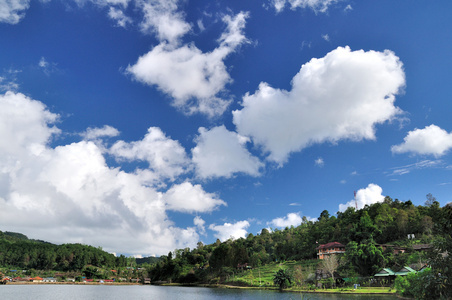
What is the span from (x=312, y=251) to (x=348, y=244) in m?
24.5

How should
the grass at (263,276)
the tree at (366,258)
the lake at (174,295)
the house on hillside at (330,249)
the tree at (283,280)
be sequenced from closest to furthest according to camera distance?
the lake at (174,295) → the tree at (283,280) → the tree at (366,258) → the grass at (263,276) → the house on hillside at (330,249)

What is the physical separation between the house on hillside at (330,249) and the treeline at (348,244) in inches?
93.3

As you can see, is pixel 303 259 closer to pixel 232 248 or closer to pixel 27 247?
pixel 232 248

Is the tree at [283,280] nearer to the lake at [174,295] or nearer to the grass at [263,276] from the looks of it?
the lake at [174,295]

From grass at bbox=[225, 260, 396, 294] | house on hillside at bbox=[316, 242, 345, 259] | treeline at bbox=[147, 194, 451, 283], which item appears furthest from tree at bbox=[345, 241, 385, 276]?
house on hillside at bbox=[316, 242, 345, 259]

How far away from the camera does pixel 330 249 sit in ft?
272

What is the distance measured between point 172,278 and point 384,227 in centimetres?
8465

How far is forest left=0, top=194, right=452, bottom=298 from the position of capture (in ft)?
182

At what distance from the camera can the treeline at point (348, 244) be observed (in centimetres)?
6322

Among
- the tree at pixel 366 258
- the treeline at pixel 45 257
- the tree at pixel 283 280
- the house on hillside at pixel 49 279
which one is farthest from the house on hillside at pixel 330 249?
the treeline at pixel 45 257

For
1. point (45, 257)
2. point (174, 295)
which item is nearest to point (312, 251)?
point (174, 295)

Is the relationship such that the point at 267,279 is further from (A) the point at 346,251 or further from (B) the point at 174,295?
(B) the point at 174,295

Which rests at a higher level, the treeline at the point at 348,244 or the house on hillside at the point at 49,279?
the treeline at the point at 348,244

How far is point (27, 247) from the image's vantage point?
161500 millimetres
